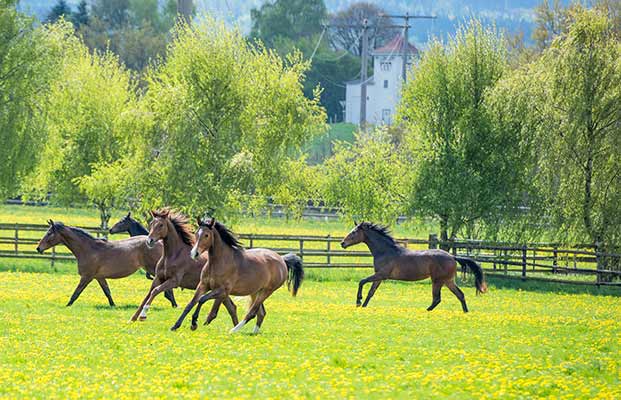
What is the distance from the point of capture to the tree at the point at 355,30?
5507 inches

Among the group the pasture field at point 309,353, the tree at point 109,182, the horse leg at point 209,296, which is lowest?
the pasture field at point 309,353

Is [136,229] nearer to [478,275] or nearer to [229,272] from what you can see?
[478,275]

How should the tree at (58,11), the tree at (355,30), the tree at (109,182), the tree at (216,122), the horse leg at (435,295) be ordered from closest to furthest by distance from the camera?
the horse leg at (435,295) < the tree at (216,122) < the tree at (109,182) < the tree at (58,11) < the tree at (355,30)

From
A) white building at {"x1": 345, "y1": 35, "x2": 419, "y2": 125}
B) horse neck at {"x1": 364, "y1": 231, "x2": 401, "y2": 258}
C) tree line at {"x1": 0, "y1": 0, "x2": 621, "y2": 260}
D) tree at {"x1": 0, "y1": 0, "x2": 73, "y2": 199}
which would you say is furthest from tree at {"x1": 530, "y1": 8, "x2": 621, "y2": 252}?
white building at {"x1": 345, "y1": 35, "x2": 419, "y2": 125}

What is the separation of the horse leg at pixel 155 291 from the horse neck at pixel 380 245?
23.2ft

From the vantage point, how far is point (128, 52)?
97875mm

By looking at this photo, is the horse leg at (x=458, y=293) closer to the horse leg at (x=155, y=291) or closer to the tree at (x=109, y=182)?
the horse leg at (x=155, y=291)

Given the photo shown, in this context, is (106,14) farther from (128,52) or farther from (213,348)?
(213,348)

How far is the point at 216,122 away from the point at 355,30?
356 feet

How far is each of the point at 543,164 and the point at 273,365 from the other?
21.3m

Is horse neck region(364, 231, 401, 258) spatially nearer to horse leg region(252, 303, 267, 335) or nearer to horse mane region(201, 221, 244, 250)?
horse leg region(252, 303, 267, 335)

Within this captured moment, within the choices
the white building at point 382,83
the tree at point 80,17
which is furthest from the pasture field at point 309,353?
the white building at point 382,83

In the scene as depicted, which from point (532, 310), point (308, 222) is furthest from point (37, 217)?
point (532, 310)

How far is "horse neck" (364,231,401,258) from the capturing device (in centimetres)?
2484
